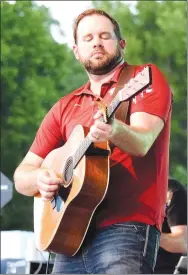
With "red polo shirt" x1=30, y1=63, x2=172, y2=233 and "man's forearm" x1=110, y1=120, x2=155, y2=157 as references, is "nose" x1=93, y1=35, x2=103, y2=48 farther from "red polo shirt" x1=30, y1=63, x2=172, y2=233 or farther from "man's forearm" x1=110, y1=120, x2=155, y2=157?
"man's forearm" x1=110, y1=120, x2=155, y2=157

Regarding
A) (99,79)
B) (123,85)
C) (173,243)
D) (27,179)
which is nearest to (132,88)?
(123,85)

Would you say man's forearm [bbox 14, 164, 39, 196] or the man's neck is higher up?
the man's neck

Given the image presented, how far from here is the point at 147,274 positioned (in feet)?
7.05

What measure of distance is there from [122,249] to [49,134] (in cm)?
55

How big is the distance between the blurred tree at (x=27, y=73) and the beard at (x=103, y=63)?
8.68 m

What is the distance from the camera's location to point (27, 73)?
12.4 meters

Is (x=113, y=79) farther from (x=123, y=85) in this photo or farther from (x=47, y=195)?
(x=47, y=195)

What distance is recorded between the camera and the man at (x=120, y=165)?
211 centimetres

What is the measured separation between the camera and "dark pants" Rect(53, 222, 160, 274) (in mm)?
2113

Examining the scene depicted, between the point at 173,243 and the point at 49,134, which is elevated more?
the point at 49,134

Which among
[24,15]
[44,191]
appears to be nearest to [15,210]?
[24,15]

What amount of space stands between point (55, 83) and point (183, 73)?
216 cm

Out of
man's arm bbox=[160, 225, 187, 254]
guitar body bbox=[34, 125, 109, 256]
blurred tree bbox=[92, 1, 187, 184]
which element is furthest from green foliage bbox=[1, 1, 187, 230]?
guitar body bbox=[34, 125, 109, 256]

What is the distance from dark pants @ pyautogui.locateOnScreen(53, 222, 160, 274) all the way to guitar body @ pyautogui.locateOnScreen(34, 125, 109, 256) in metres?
0.06
